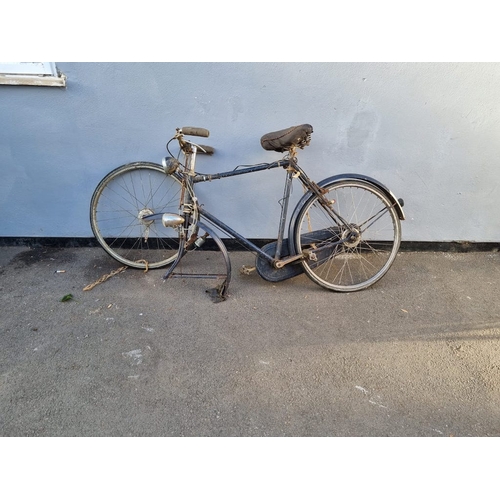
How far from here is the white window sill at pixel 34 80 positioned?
2.94 meters

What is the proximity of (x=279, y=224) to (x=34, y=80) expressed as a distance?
2395 mm

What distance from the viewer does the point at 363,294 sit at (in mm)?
2977

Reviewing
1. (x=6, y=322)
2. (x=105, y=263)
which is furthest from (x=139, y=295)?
(x=6, y=322)

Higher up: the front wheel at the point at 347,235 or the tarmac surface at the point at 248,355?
the front wheel at the point at 347,235

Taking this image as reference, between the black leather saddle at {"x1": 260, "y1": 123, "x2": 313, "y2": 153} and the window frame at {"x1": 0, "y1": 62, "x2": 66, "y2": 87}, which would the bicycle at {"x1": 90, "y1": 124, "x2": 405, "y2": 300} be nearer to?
the black leather saddle at {"x1": 260, "y1": 123, "x2": 313, "y2": 153}

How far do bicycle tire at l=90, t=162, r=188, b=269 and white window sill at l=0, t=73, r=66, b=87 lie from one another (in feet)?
2.79

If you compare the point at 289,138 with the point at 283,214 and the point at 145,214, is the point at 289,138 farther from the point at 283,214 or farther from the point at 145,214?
the point at 145,214

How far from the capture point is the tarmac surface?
1.95 meters

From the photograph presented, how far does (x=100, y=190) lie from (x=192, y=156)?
0.97m

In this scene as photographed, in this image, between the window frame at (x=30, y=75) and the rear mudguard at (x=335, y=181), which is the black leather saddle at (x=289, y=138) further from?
the window frame at (x=30, y=75)

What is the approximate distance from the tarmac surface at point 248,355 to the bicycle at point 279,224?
193mm

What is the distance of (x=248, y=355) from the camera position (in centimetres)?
236

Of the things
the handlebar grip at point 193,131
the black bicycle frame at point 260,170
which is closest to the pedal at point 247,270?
the black bicycle frame at point 260,170

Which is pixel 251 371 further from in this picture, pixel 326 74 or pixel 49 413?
pixel 326 74
